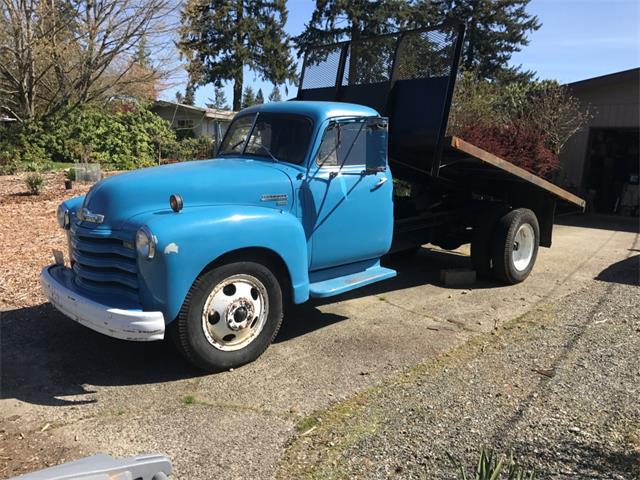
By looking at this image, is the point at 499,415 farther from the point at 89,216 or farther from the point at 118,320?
the point at 89,216

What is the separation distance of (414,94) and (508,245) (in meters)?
2.35

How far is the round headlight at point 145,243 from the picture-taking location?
392 centimetres

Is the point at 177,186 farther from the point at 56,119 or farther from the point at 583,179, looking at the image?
the point at 56,119

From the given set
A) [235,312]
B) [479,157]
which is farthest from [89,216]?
[479,157]

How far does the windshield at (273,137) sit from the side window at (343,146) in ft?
0.61

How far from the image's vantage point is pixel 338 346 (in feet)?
16.9

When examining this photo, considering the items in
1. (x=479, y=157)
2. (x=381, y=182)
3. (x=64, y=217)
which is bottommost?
(x=64, y=217)

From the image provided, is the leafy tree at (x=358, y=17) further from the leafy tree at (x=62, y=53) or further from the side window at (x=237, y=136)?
the side window at (x=237, y=136)

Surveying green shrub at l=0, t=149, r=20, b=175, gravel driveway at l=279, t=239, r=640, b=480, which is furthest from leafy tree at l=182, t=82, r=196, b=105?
gravel driveway at l=279, t=239, r=640, b=480

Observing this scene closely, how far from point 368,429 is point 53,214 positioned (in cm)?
860

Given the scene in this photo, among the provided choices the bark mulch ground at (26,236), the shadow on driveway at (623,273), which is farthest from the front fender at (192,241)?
the shadow on driveway at (623,273)

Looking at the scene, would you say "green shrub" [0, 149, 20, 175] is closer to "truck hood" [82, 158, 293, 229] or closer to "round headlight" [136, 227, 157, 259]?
"truck hood" [82, 158, 293, 229]

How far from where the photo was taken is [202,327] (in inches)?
168

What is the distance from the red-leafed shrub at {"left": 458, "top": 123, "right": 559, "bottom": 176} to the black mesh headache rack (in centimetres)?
593
